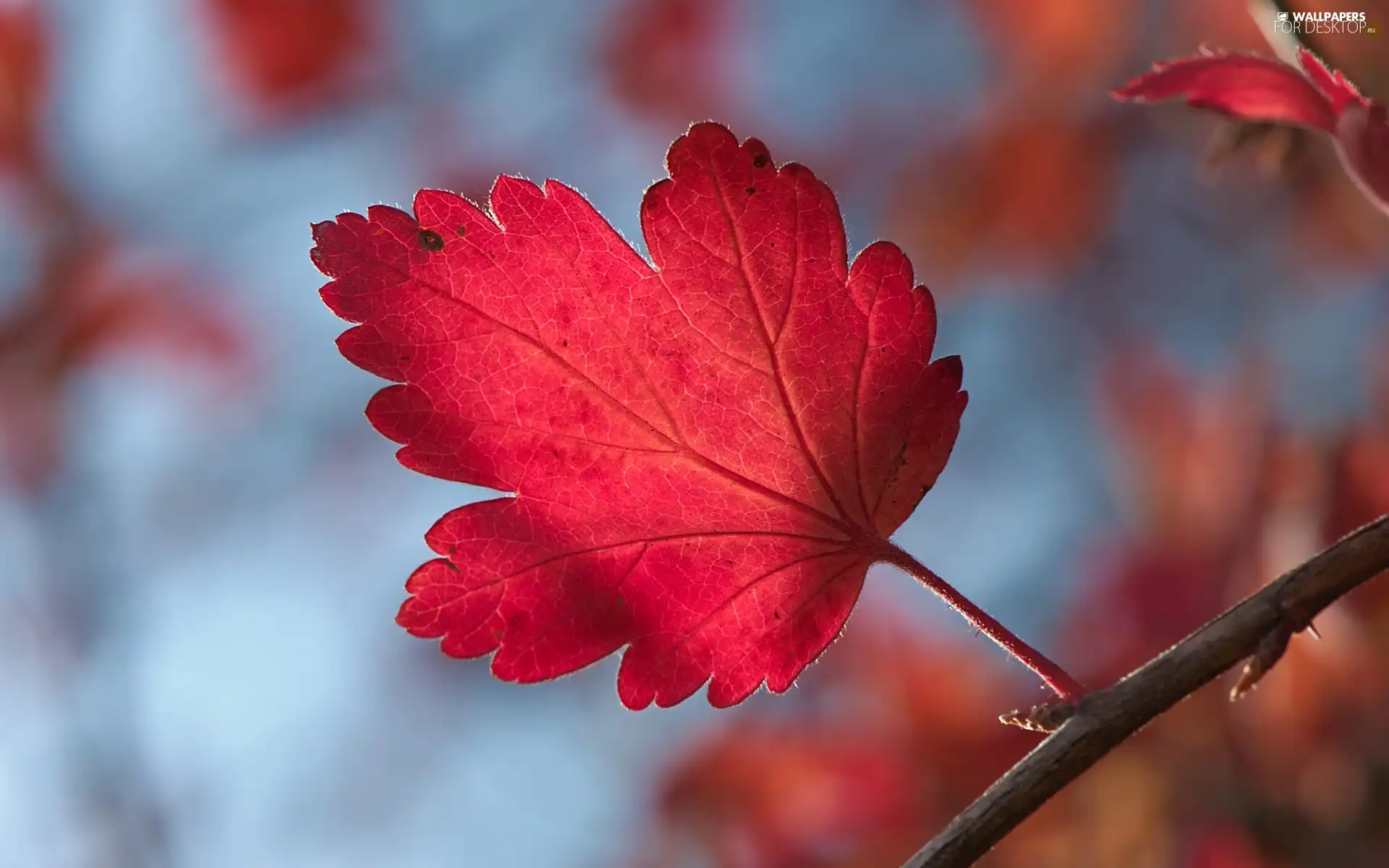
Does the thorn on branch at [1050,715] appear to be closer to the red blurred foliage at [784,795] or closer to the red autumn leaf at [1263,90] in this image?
the red autumn leaf at [1263,90]

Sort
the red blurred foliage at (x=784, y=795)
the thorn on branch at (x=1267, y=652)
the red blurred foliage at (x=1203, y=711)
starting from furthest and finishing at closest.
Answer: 1. the red blurred foliage at (x=784, y=795)
2. the red blurred foliage at (x=1203, y=711)
3. the thorn on branch at (x=1267, y=652)

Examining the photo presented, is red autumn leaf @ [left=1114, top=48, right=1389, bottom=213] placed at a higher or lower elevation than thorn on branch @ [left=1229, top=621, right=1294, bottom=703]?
higher

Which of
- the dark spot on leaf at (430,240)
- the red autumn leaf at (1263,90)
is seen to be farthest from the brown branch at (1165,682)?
the dark spot on leaf at (430,240)

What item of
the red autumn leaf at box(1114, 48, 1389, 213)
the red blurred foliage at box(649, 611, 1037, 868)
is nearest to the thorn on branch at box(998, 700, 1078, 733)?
the red autumn leaf at box(1114, 48, 1389, 213)

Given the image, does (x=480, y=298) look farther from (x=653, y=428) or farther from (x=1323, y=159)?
(x=1323, y=159)

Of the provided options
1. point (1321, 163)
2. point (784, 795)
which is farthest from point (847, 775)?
point (1321, 163)

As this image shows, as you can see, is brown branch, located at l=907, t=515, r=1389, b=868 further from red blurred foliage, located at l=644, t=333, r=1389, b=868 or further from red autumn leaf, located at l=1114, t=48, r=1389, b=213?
red blurred foliage, located at l=644, t=333, r=1389, b=868
